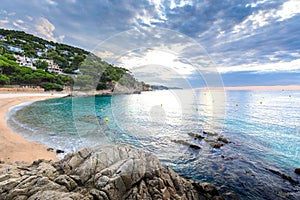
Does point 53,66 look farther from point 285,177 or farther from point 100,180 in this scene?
point 285,177

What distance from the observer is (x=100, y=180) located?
4.35m

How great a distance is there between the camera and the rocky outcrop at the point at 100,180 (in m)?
3.98

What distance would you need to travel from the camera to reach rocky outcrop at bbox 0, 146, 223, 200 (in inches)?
157

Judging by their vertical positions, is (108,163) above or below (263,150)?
above

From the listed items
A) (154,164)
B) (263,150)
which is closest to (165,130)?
(263,150)

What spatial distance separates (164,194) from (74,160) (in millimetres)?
3179

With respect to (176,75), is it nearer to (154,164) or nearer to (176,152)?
(154,164)

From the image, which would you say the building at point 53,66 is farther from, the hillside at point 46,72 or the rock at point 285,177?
the rock at point 285,177

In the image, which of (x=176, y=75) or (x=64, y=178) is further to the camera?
(x=176, y=75)

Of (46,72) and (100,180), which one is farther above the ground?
(46,72)

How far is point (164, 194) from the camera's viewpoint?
4.69 meters

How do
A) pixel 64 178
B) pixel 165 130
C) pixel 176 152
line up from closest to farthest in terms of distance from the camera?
pixel 64 178 < pixel 176 152 < pixel 165 130

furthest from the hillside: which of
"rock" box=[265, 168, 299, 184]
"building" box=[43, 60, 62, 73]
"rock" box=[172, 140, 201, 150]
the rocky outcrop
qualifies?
"rock" box=[265, 168, 299, 184]

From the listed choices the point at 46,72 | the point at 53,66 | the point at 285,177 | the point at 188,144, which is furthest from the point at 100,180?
the point at 53,66
